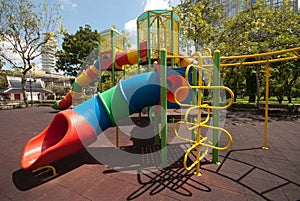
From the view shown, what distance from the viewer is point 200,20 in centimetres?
1159

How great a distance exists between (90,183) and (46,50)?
780 inches

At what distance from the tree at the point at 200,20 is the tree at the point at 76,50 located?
15.5m

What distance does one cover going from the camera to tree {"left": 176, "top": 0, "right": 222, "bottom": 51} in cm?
1170

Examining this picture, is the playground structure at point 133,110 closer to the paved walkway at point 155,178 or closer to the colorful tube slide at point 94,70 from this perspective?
the paved walkway at point 155,178

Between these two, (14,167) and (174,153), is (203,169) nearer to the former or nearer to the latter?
(174,153)

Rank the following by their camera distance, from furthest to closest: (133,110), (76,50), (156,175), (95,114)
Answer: (76,50) < (133,110) < (95,114) < (156,175)

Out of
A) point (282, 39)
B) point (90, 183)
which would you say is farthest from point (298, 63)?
point (90, 183)

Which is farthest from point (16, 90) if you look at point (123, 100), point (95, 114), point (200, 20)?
point (123, 100)

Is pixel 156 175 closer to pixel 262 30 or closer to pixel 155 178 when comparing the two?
pixel 155 178

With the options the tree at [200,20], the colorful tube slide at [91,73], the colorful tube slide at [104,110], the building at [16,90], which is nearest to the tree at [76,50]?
the colorful tube slide at [91,73]

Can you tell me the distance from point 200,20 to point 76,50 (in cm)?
1981

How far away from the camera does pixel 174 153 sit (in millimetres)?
4297

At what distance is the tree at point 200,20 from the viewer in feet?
38.4

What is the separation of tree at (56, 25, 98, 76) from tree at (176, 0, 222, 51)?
610 inches
